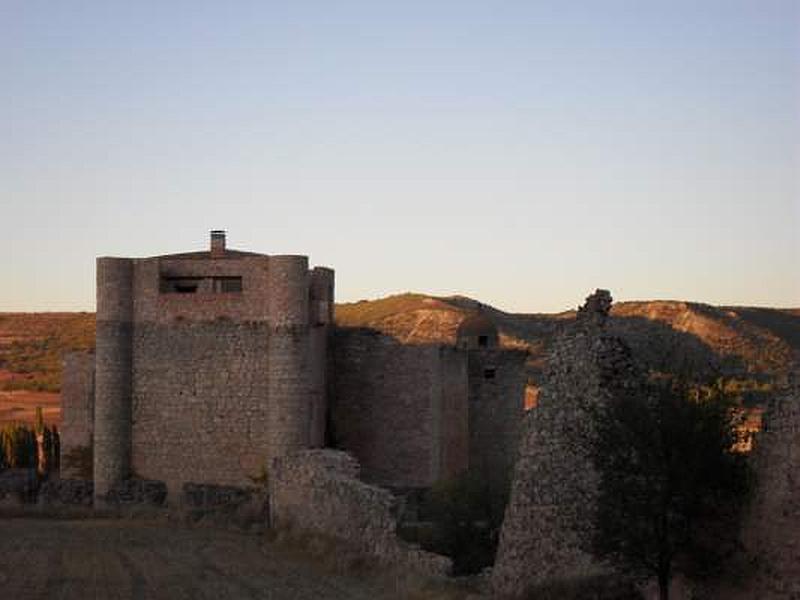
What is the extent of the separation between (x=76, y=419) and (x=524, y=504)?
66.5 feet

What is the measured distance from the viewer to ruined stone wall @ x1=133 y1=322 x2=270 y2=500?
104 ft

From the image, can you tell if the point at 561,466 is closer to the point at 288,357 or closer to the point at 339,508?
the point at 339,508

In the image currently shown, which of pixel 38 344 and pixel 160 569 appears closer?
pixel 160 569

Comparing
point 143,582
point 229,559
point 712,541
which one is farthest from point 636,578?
point 229,559

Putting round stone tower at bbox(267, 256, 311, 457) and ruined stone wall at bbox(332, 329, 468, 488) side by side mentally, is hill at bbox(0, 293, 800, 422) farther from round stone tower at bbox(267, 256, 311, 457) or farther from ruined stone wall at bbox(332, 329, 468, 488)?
round stone tower at bbox(267, 256, 311, 457)

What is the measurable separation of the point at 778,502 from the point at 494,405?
72.5 feet

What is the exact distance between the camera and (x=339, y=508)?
24.0 meters

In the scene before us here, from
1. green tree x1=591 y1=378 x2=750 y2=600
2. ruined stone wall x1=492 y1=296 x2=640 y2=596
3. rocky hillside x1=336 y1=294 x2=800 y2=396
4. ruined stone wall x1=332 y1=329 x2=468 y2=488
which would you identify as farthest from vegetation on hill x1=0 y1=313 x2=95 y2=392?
green tree x1=591 y1=378 x2=750 y2=600

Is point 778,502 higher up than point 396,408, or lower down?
lower down

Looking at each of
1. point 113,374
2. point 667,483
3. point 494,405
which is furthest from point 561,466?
point 494,405

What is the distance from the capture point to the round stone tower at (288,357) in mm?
31016

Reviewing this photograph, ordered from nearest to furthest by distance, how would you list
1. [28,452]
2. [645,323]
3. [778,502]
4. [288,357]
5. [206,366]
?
[778,502] → [288,357] → [206,366] → [28,452] → [645,323]

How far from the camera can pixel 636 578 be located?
49.5ft

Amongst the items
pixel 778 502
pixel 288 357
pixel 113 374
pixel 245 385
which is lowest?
pixel 778 502
